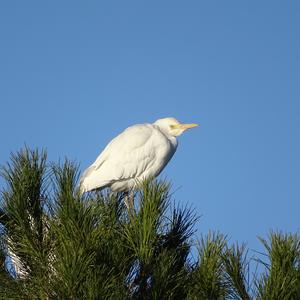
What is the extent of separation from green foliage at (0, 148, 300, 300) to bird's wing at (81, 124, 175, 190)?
13.2 ft

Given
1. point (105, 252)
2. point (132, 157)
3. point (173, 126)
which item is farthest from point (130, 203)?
point (173, 126)

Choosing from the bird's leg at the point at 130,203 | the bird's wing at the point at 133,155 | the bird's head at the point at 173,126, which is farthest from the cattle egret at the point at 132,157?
the bird's leg at the point at 130,203

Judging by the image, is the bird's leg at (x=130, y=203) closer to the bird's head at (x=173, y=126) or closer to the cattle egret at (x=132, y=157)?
the cattle egret at (x=132, y=157)

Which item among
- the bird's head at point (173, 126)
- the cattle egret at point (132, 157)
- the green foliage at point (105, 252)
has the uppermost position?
the bird's head at point (173, 126)

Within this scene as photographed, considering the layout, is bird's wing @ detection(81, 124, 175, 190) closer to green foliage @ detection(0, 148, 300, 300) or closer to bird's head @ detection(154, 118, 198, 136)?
bird's head @ detection(154, 118, 198, 136)

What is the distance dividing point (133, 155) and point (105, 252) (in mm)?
4875

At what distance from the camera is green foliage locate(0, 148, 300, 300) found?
561cm

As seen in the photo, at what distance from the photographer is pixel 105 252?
5734 mm

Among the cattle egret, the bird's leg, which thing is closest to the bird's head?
the cattle egret

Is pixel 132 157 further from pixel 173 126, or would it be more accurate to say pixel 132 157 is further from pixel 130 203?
pixel 130 203

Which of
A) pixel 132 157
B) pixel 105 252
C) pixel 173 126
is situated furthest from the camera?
pixel 173 126

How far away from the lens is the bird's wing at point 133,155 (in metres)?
10.4

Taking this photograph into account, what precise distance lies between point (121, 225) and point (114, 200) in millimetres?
241

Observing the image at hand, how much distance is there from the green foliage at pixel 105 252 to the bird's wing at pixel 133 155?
402 centimetres
